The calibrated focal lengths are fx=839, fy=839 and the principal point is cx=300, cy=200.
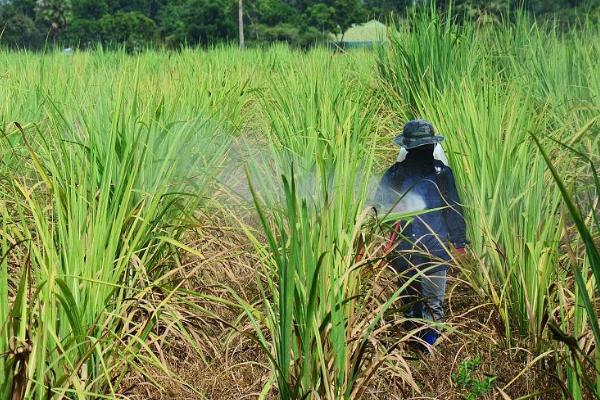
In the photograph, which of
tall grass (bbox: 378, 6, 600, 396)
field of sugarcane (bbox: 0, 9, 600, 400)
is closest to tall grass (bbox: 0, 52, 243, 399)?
field of sugarcane (bbox: 0, 9, 600, 400)

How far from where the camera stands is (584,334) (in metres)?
2.05

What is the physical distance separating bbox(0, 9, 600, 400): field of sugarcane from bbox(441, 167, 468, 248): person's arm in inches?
2.1

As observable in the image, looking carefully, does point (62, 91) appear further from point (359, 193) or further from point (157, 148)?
point (359, 193)

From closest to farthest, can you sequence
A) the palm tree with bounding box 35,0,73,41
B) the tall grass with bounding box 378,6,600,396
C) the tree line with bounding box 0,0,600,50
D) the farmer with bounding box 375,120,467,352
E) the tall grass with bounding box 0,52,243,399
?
the tall grass with bounding box 0,52,243,399 < the tall grass with bounding box 378,6,600,396 < the farmer with bounding box 375,120,467,352 < the tree line with bounding box 0,0,600,50 < the palm tree with bounding box 35,0,73,41

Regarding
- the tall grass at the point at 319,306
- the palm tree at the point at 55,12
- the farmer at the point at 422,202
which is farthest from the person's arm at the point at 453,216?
the palm tree at the point at 55,12

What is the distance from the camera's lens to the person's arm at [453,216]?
2879mm

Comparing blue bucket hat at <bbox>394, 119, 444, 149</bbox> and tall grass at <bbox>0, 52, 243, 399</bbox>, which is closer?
tall grass at <bbox>0, 52, 243, 399</bbox>

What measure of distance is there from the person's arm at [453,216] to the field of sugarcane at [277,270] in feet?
0.18

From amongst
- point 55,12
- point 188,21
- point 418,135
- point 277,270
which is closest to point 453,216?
point 418,135

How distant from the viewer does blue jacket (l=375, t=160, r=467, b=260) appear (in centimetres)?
287

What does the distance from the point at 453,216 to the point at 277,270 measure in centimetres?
88

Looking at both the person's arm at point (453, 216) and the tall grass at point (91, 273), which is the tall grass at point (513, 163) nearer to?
the person's arm at point (453, 216)

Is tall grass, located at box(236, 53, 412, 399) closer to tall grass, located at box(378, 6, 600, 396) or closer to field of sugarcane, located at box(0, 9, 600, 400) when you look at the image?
field of sugarcane, located at box(0, 9, 600, 400)

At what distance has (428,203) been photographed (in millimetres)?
2873
